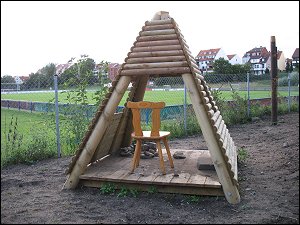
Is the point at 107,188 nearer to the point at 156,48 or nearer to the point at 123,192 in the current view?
the point at 123,192

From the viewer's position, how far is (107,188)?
5.14 meters

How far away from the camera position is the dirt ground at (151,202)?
4.05 m

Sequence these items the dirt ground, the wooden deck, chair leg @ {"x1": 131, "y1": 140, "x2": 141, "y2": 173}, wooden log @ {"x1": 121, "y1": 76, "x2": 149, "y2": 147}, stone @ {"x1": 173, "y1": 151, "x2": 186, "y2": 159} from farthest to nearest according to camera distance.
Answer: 1. wooden log @ {"x1": 121, "y1": 76, "x2": 149, "y2": 147}
2. stone @ {"x1": 173, "y1": 151, "x2": 186, "y2": 159}
3. chair leg @ {"x1": 131, "y1": 140, "x2": 141, "y2": 173}
4. the wooden deck
5. the dirt ground

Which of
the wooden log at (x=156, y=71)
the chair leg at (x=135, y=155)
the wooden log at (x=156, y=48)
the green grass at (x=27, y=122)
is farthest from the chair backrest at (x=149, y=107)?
the green grass at (x=27, y=122)

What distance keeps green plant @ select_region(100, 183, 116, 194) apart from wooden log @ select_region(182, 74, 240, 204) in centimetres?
158

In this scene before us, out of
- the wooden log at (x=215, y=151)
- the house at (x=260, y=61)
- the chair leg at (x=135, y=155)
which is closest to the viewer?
the wooden log at (x=215, y=151)

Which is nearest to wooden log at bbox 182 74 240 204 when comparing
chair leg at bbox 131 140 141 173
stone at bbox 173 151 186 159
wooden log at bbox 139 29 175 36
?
wooden log at bbox 139 29 175 36

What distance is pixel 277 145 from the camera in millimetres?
8328

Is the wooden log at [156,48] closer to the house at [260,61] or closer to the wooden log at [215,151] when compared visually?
Answer: the wooden log at [215,151]

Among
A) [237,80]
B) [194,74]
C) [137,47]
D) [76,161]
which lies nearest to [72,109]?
[76,161]

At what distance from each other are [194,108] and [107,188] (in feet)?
5.83

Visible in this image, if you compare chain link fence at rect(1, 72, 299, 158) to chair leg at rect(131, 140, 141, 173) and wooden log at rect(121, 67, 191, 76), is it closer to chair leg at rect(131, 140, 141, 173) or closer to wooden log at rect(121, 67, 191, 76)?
wooden log at rect(121, 67, 191, 76)

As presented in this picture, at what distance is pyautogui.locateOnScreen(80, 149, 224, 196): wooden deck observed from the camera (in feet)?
15.9

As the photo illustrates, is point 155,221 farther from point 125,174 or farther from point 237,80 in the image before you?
point 237,80
